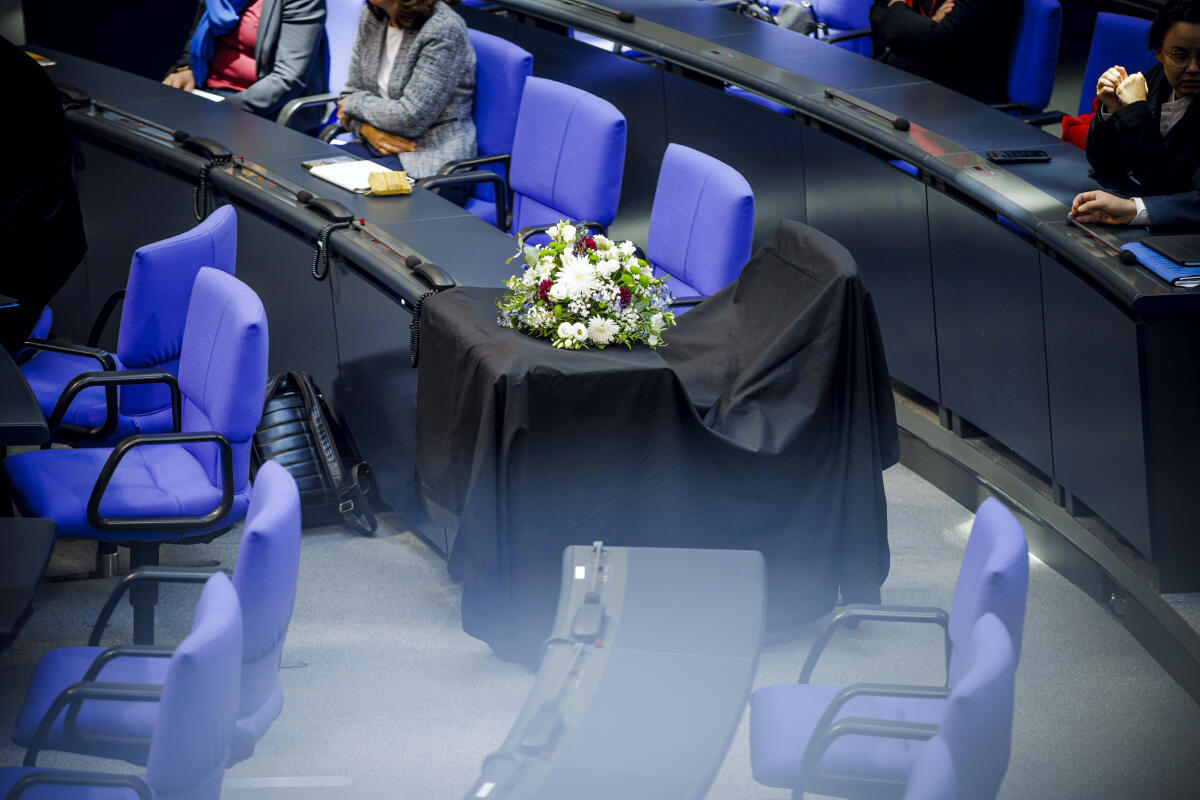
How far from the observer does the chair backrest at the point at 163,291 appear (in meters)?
3.97

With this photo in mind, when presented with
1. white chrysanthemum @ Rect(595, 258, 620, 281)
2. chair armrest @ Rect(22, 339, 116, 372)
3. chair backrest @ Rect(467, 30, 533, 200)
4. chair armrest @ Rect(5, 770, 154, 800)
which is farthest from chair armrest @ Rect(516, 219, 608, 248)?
chair armrest @ Rect(5, 770, 154, 800)

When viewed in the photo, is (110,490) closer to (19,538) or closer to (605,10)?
(19,538)

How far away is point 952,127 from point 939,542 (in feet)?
4.29

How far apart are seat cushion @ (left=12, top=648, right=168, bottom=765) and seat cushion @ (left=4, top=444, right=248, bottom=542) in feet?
2.16

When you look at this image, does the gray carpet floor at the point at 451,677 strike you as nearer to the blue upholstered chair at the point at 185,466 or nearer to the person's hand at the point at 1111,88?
the blue upholstered chair at the point at 185,466

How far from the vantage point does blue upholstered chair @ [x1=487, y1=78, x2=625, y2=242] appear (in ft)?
15.6

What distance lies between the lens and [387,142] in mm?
5508

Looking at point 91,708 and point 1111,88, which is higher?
point 1111,88

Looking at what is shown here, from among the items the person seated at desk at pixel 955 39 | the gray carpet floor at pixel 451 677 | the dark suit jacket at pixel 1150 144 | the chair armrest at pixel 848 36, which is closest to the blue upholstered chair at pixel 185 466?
the gray carpet floor at pixel 451 677

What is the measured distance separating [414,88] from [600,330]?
225 centimetres

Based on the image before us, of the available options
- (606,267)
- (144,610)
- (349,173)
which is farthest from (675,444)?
(349,173)

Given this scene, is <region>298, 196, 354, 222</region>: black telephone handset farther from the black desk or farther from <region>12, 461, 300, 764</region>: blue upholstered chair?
<region>12, 461, 300, 764</region>: blue upholstered chair

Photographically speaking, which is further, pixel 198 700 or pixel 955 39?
pixel 955 39

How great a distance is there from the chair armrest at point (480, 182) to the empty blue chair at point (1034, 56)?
1.91 metres
